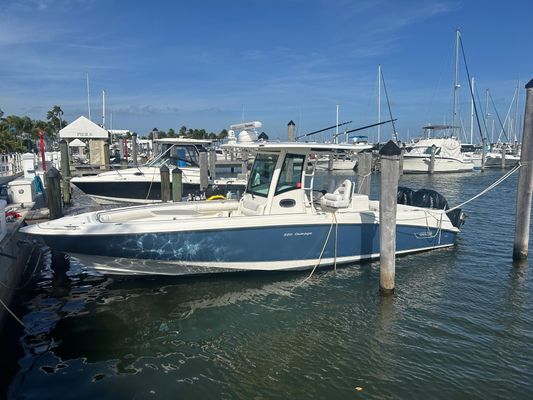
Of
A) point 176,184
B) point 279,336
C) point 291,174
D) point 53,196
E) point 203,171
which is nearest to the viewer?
point 279,336

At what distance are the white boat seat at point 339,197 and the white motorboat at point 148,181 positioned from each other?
7.58 meters

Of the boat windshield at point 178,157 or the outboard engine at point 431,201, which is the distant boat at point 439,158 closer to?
the boat windshield at point 178,157

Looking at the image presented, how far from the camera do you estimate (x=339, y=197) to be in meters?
8.89

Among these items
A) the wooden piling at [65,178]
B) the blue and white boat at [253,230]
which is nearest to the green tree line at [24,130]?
the wooden piling at [65,178]

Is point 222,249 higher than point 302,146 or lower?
lower

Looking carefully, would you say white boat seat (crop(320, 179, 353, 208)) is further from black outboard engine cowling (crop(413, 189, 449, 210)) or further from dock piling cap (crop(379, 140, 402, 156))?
black outboard engine cowling (crop(413, 189, 449, 210))

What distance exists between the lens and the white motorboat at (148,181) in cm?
1678

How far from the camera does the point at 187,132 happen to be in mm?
67188

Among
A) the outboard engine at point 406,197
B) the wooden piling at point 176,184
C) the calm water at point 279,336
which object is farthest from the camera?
the wooden piling at point 176,184

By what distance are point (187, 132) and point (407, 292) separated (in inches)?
2444

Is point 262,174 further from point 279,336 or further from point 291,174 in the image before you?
point 279,336

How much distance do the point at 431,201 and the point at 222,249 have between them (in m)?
6.32

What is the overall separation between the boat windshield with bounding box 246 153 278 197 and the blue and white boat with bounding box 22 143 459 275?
23 mm

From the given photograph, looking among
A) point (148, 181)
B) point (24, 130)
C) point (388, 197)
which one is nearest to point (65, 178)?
point (148, 181)
